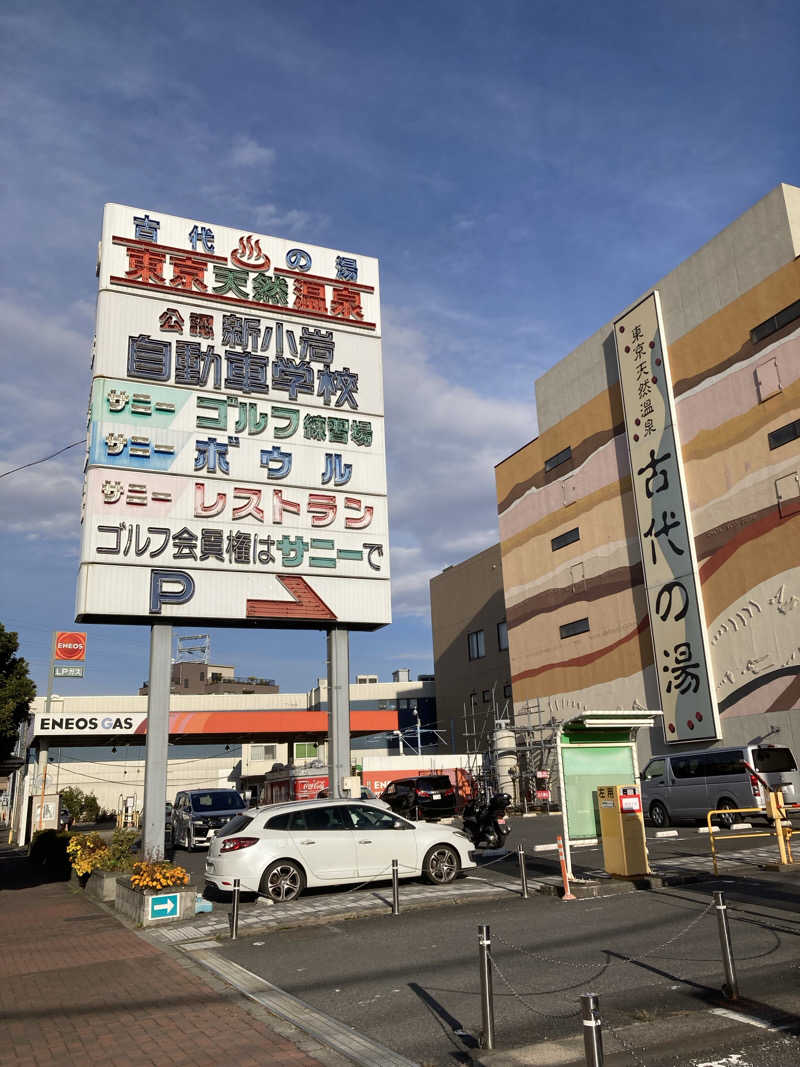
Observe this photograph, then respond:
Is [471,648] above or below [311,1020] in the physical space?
above

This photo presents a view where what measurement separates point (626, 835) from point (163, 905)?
25.1ft

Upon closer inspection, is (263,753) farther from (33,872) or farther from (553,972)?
(553,972)

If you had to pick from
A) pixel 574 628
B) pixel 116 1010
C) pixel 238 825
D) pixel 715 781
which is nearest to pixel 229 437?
pixel 238 825

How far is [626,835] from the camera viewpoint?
47.3 feet

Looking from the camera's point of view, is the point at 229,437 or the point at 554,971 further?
the point at 229,437

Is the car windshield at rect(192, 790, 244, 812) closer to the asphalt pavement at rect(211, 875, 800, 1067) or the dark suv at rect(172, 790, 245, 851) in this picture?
the dark suv at rect(172, 790, 245, 851)

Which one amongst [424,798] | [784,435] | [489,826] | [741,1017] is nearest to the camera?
[741,1017]

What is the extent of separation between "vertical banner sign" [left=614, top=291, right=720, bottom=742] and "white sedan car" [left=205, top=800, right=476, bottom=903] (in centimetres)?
1852

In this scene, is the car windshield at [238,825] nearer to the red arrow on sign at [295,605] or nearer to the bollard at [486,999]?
the red arrow on sign at [295,605]

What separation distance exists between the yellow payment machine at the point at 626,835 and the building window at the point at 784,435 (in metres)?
18.5

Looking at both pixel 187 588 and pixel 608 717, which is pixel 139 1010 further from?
pixel 187 588

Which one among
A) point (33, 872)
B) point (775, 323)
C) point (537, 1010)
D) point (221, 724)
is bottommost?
point (33, 872)

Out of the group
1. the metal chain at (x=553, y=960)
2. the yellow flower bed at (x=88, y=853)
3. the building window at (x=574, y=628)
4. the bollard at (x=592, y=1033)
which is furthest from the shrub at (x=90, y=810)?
the bollard at (x=592, y=1033)

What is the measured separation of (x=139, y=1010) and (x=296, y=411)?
1713cm
